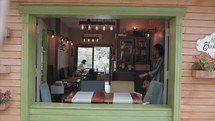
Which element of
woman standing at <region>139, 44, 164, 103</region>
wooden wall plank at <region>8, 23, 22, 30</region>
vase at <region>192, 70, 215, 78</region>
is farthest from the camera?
woman standing at <region>139, 44, 164, 103</region>

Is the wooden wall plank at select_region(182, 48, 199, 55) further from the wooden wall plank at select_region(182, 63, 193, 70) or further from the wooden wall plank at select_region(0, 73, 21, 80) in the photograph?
the wooden wall plank at select_region(0, 73, 21, 80)

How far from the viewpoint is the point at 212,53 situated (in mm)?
3107

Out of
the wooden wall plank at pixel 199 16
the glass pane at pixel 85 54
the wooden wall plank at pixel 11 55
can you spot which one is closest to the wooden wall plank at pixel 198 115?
the wooden wall plank at pixel 199 16

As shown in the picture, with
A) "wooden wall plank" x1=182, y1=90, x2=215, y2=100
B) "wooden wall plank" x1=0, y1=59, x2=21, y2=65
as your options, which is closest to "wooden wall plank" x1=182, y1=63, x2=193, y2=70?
"wooden wall plank" x1=182, y1=90, x2=215, y2=100

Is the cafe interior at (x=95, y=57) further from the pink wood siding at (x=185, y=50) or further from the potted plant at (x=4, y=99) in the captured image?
the potted plant at (x=4, y=99)

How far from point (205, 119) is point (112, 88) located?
2.04 m

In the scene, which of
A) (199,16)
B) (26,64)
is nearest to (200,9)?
(199,16)

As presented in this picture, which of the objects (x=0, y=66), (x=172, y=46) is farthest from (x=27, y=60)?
(x=172, y=46)

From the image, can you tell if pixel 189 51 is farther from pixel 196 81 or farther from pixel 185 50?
pixel 196 81

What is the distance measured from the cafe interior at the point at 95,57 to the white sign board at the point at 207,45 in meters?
0.48

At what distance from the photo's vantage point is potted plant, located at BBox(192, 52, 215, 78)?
2.92 metres

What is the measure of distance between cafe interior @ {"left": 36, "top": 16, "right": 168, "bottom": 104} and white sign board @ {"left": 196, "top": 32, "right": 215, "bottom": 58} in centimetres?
48

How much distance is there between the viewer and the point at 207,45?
3.11 metres

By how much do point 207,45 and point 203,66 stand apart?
12.3 inches
